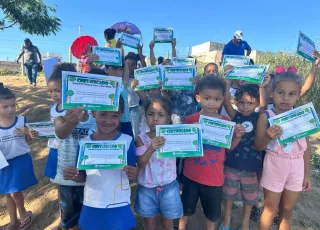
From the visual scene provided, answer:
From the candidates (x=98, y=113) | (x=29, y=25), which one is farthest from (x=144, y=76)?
(x=29, y=25)

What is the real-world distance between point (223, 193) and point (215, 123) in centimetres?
93

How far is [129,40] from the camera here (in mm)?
3932

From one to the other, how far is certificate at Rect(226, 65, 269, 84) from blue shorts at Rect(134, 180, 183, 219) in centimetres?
127

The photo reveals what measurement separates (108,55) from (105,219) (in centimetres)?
200

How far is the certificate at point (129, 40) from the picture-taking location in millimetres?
3861

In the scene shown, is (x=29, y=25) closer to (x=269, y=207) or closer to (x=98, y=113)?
(x=98, y=113)

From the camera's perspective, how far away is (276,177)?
2363 mm

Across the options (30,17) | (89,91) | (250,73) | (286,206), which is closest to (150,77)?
(250,73)

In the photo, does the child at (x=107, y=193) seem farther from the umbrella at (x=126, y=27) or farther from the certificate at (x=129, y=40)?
the umbrella at (x=126, y=27)

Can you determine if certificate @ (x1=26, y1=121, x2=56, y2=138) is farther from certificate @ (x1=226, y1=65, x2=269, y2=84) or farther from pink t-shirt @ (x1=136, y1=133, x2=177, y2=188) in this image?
certificate @ (x1=226, y1=65, x2=269, y2=84)

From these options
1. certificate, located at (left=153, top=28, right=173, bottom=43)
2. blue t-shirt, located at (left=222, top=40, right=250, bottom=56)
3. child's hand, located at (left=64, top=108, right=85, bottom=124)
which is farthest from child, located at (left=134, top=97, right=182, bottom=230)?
blue t-shirt, located at (left=222, top=40, right=250, bottom=56)

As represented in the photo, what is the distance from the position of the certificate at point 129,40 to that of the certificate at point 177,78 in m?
1.15

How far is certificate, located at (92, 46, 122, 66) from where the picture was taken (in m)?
3.21

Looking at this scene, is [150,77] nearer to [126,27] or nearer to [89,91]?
[89,91]
